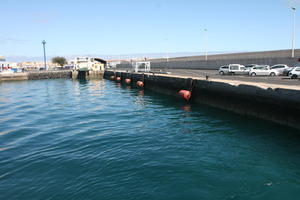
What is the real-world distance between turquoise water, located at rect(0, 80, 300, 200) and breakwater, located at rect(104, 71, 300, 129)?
0.68 metres

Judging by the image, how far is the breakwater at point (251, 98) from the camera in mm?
14160

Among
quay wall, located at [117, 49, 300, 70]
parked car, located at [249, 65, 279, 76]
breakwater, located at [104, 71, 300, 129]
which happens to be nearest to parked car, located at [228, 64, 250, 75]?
parked car, located at [249, 65, 279, 76]

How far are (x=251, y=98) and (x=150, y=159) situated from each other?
941cm

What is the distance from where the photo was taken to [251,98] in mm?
17172

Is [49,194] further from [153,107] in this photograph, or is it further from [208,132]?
[153,107]

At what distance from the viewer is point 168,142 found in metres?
12.7

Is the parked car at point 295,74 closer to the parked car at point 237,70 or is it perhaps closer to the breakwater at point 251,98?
the parked car at point 237,70

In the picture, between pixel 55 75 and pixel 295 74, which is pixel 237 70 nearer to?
pixel 295 74

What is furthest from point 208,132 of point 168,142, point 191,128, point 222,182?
point 222,182

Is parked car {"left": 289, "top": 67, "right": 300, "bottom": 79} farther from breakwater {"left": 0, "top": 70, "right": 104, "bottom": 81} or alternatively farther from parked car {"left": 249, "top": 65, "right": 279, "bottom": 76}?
breakwater {"left": 0, "top": 70, "right": 104, "bottom": 81}

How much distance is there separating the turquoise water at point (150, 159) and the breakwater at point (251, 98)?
0.68 meters

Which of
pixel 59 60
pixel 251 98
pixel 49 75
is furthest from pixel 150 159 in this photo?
pixel 59 60

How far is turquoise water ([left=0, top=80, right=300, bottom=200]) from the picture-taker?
8.04 metres

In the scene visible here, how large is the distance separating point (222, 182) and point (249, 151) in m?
3.37
